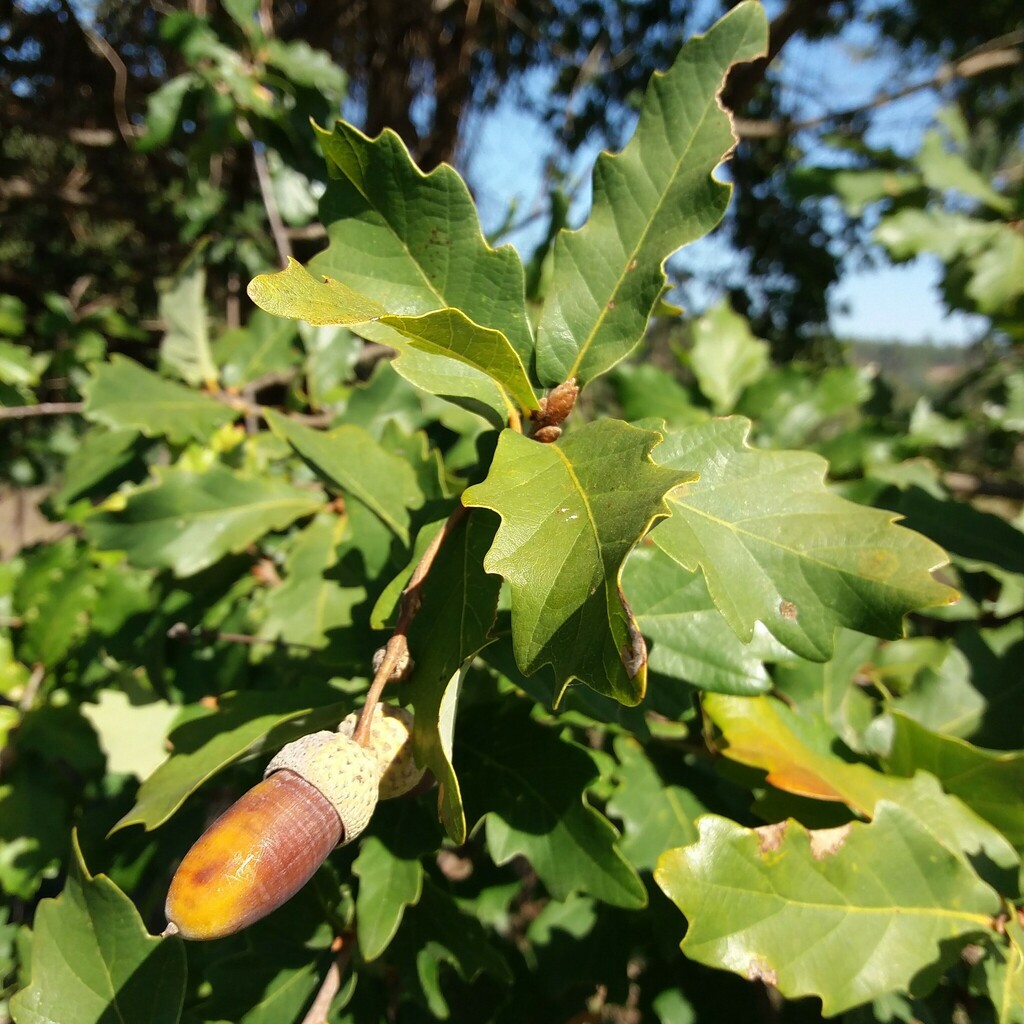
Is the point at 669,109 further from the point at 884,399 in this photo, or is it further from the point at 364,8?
the point at 364,8

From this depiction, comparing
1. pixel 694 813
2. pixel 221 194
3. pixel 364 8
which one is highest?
pixel 364 8

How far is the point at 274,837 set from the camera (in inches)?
24.5

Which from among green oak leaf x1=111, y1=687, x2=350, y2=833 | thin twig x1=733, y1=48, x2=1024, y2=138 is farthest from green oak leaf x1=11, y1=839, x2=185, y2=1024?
thin twig x1=733, y1=48, x2=1024, y2=138

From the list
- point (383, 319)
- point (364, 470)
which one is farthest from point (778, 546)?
point (364, 470)

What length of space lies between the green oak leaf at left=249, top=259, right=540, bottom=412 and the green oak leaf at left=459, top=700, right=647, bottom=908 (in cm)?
53

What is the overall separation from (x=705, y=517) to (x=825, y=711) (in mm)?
731

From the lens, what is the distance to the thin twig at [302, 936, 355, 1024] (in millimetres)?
925

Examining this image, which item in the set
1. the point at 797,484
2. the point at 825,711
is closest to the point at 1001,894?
the point at 825,711

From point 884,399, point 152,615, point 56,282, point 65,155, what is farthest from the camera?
point 56,282

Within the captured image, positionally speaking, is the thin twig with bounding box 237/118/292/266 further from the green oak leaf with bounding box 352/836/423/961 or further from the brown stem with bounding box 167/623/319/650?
the green oak leaf with bounding box 352/836/423/961

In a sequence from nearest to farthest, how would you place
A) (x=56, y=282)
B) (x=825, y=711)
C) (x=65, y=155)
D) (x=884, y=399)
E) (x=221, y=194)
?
1. (x=825, y=711)
2. (x=884, y=399)
3. (x=221, y=194)
4. (x=65, y=155)
5. (x=56, y=282)

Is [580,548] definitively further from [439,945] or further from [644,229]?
[439,945]

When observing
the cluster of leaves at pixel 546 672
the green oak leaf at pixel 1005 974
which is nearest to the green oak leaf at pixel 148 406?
the cluster of leaves at pixel 546 672

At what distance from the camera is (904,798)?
39.1 inches
